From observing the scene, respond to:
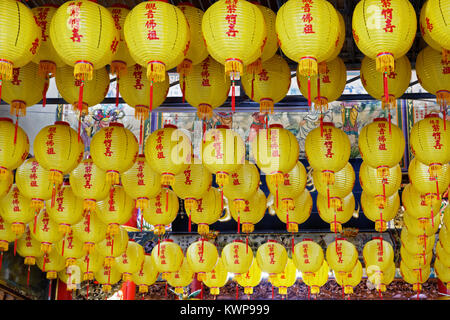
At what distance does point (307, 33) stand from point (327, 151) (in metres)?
1.85

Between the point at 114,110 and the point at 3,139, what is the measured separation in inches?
146

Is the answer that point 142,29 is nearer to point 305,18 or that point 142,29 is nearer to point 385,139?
point 305,18

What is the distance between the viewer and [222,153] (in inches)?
244

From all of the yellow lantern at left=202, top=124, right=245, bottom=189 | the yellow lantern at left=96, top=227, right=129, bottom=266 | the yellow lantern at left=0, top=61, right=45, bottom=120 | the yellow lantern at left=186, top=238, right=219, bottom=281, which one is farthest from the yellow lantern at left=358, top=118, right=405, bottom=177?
the yellow lantern at left=96, top=227, right=129, bottom=266

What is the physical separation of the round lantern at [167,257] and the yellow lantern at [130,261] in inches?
19.2

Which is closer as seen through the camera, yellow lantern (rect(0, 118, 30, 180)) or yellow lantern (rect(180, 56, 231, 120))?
yellow lantern (rect(180, 56, 231, 120))

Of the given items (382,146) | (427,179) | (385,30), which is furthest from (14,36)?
(427,179)

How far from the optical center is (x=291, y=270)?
396 inches

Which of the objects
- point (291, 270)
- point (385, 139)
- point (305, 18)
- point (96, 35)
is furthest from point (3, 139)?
point (291, 270)

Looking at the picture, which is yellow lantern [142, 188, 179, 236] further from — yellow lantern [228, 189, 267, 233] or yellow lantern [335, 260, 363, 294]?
yellow lantern [335, 260, 363, 294]

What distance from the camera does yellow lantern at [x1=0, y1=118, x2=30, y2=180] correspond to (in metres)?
6.18

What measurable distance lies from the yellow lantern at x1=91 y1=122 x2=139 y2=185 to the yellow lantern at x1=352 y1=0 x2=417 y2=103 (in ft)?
8.92

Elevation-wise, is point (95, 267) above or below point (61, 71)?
below

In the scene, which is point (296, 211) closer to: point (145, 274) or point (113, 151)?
point (113, 151)
